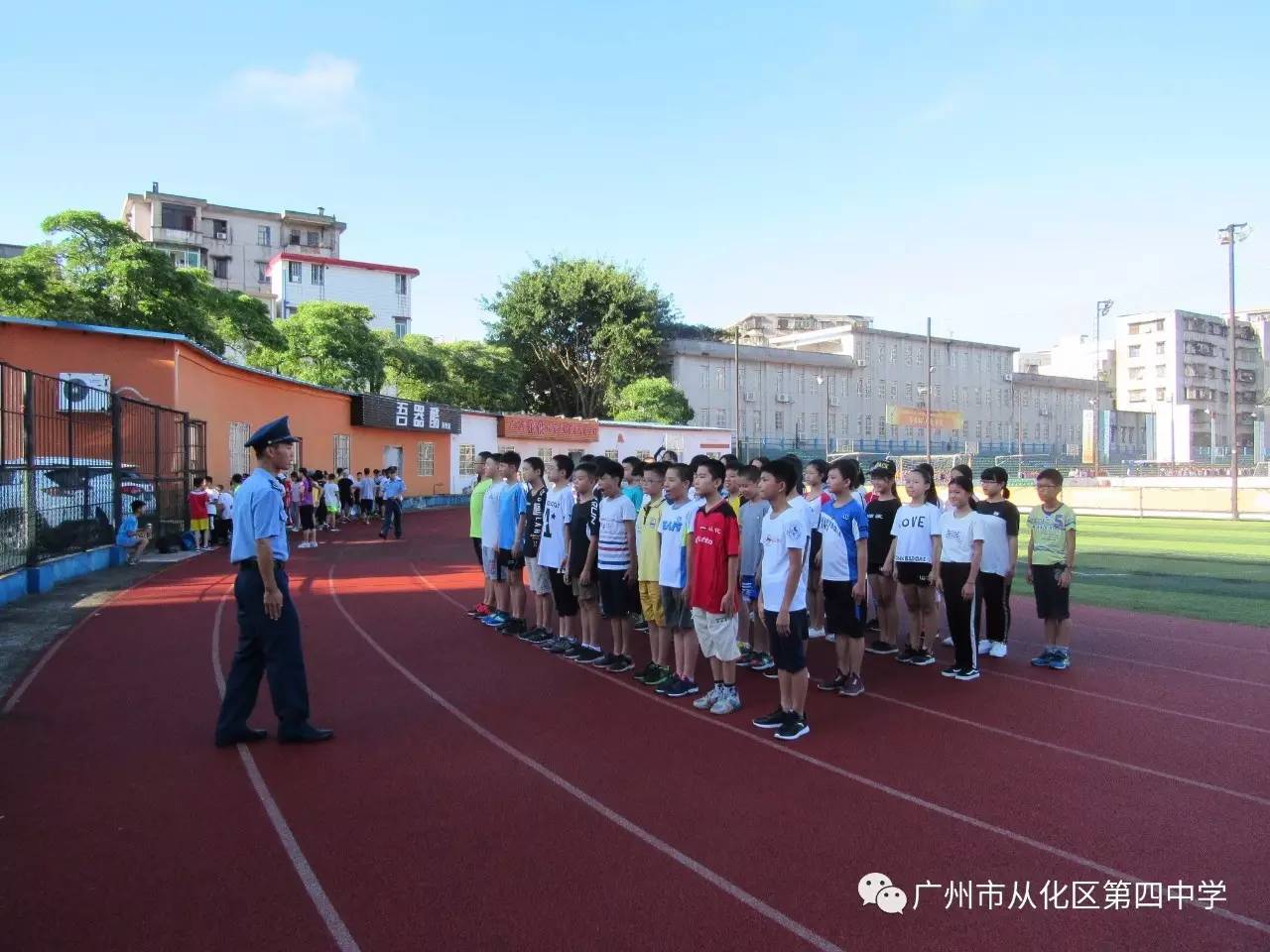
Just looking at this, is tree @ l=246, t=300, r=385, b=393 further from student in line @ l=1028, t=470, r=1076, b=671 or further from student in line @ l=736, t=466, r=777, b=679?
student in line @ l=1028, t=470, r=1076, b=671

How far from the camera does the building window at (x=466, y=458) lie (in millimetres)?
36938

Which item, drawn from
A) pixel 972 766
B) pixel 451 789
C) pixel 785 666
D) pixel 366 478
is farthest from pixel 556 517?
pixel 366 478

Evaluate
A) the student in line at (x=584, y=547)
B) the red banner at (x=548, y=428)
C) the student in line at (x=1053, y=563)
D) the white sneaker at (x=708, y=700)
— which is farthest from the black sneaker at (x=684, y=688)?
the red banner at (x=548, y=428)

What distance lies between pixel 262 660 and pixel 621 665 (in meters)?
3.03

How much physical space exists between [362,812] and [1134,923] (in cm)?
348

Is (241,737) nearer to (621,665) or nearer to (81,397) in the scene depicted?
(621,665)

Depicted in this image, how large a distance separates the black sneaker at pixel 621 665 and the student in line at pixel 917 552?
8.07ft

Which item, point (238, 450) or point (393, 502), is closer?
point (393, 502)

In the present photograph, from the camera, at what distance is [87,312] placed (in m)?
24.0

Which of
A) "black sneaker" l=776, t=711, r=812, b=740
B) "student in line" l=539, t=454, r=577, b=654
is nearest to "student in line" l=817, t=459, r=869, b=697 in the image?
"black sneaker" l=776, t=711, r=812, b=740

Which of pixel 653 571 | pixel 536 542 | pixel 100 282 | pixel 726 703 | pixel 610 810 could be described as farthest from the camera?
pixel 100 282

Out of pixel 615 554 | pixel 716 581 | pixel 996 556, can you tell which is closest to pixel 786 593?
pixel 716 581

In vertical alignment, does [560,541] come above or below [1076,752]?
above

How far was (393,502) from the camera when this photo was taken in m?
20.7
